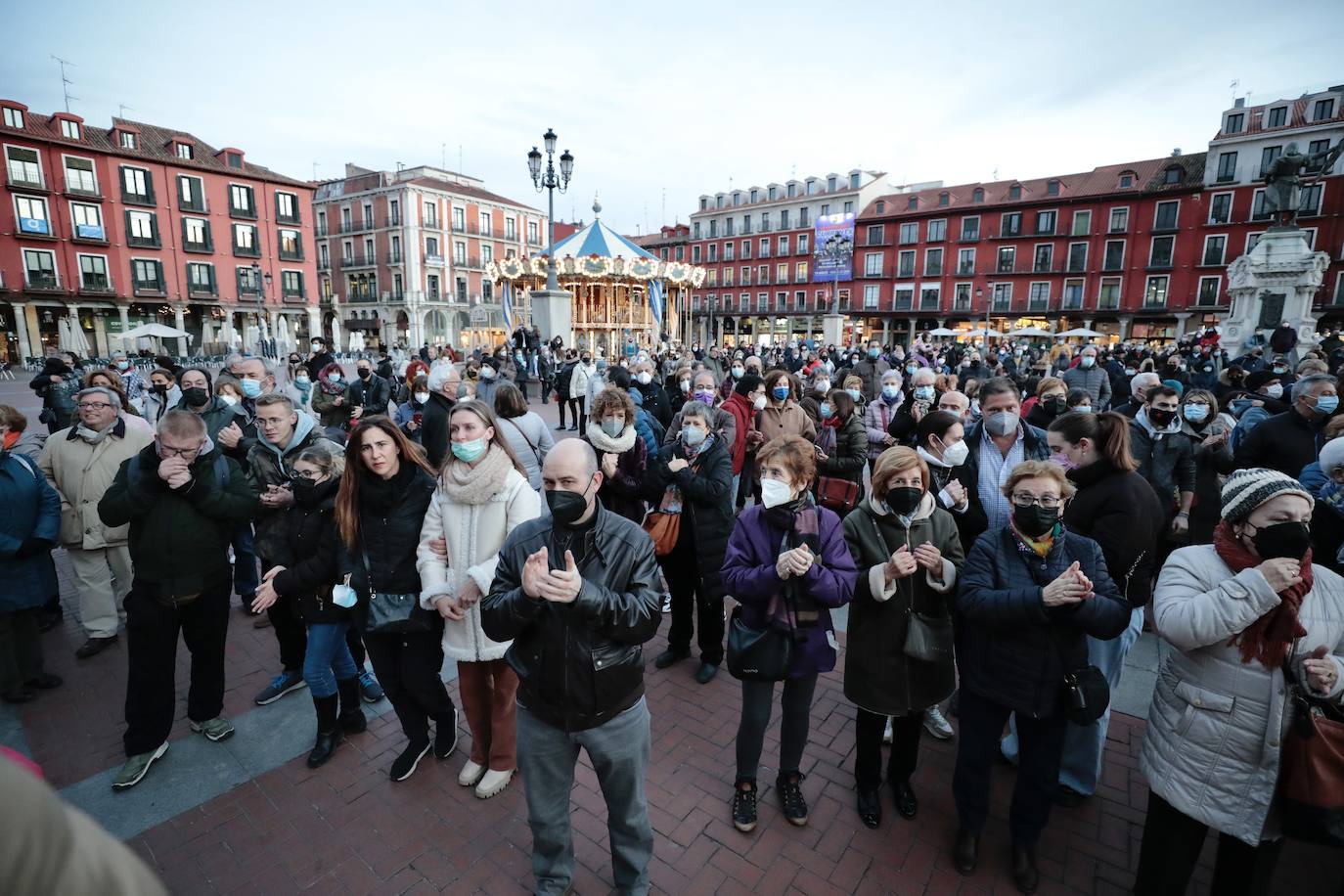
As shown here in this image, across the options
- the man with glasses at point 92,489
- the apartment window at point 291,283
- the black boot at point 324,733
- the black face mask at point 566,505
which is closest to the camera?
the black face mask at point 566,505

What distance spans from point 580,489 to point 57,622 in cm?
553

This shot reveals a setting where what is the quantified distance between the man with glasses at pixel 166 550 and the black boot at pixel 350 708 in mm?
806

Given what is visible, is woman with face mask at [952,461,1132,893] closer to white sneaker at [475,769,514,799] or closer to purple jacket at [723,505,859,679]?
purple jacket at [723,505,859,679]

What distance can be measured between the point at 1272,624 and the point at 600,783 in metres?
2.48

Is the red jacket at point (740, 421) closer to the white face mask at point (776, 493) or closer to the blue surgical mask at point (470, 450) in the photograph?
the white face mask at point (776, 493)

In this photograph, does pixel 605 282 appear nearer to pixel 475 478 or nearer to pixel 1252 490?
pixel 475 478

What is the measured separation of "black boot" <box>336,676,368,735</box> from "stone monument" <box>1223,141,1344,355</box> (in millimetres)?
19913

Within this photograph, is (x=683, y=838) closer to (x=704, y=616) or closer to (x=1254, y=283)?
(x=704, y=616)

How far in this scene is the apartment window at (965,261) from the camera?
43625 mm

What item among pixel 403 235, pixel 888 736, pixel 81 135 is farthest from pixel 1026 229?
pixel 81 135

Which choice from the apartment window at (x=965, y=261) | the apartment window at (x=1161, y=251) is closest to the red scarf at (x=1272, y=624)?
the apartment window at (x=1161, y=251)

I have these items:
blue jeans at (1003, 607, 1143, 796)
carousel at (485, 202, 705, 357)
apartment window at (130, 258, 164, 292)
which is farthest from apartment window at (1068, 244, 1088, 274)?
apartment window at (130, 258, 164, 292)

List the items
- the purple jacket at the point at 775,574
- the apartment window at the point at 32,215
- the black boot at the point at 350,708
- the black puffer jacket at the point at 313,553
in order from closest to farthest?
the purple jacket at the point at 775,574, the black puffer jacket at the point at 313,553, the black boot at the point at 350,708, the apartment window at the point at 32,215

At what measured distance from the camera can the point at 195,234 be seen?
3525cm
